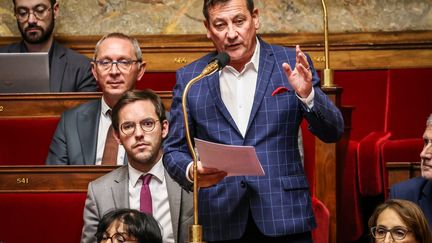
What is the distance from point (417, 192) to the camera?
1.53 meters

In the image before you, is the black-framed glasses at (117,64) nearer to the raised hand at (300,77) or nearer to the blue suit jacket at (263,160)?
the blue suit jacket at (263,160)

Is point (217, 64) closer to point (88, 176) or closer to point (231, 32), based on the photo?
point (231, 32)

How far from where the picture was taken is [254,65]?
1.29m

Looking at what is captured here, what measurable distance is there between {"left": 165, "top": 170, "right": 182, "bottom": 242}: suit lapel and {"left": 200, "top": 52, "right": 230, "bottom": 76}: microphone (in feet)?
1.05

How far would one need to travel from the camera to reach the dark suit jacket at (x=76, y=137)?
174 cm

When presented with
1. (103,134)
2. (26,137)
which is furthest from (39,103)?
(103,134)

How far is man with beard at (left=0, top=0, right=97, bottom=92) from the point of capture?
2082 mm

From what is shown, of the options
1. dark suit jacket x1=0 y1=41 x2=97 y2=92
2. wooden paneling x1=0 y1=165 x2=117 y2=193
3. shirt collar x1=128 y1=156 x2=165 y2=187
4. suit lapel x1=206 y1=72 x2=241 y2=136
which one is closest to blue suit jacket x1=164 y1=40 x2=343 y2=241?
suit lapel x1=206 y1=72 x2=241 y2=136

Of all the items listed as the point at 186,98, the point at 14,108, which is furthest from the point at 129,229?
the point at 14,108

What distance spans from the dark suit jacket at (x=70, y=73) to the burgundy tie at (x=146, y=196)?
61 centimetres

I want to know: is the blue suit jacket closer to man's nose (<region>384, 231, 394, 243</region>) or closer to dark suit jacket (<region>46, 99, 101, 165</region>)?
man's nose (<region>384, 231, 394, 243</region>)

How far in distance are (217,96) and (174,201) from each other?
0.26 meters

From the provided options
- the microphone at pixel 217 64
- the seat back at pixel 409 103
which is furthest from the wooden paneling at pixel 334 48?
the microphone at pixel 217 64

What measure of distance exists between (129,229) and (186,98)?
7.8 inches
